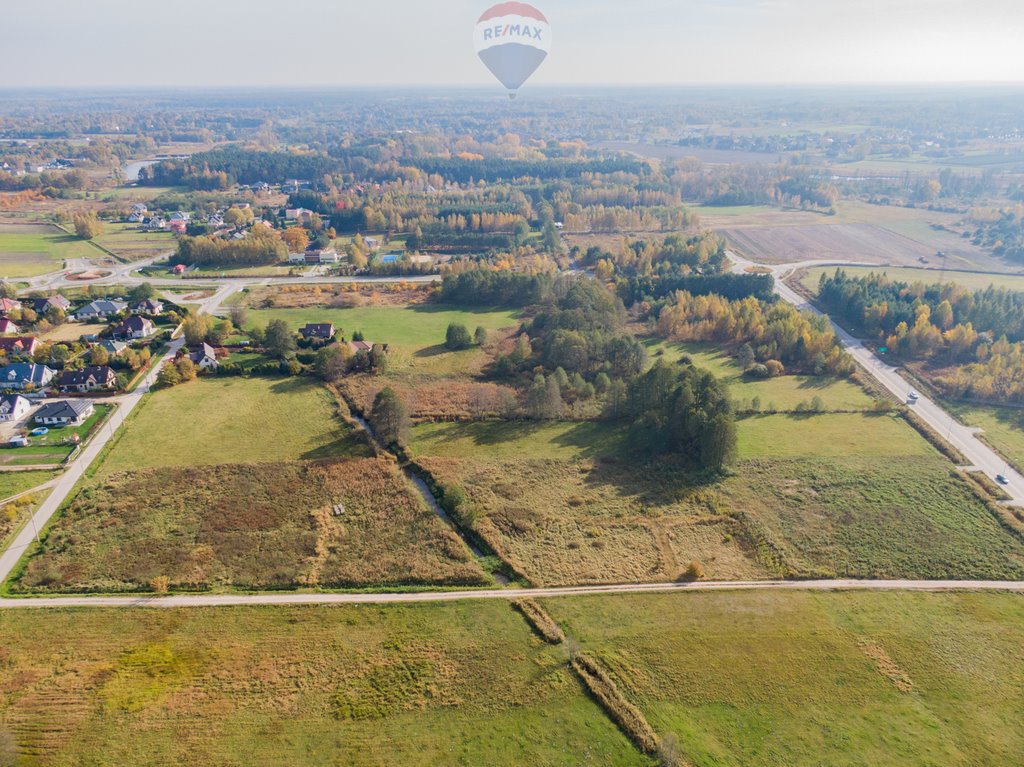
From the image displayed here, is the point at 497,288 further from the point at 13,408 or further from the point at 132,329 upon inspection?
the point at 13,408

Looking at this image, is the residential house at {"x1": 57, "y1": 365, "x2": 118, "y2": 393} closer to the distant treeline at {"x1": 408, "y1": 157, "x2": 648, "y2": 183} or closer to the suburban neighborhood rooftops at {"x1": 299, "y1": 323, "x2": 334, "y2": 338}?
the suburban neighborhood rooftops at {"x1": 299, "y1": 323, "x2": 334, "y2": 338}

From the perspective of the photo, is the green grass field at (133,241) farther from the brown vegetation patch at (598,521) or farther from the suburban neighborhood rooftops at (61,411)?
the brown vegetation patch at (598,521)

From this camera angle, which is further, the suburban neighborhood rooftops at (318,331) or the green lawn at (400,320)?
the green lawn at (400,320)

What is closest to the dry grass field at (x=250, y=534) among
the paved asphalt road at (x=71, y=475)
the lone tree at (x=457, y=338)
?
the paved asphalt road at (x=71, y=475)

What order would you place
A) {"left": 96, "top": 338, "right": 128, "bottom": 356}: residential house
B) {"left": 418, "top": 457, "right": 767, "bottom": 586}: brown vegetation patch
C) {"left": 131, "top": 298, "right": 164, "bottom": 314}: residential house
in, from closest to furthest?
{"left": 418, "top": 457, "right": 767, "bottom": 586}: brown vegetation patch → {"left": 96, "top": 338, "right": 128, "bottom": 356}: residential house → {"left": 131, "top": 298, "right": 164, "bottom": 314}: residential house


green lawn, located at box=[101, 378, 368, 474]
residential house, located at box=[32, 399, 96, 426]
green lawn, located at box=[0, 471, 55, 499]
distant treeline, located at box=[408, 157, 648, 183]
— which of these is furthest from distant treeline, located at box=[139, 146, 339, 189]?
green lawn, located at box=[0, 471, 55, 499]

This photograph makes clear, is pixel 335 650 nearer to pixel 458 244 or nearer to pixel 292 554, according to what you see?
pixel 292 554
